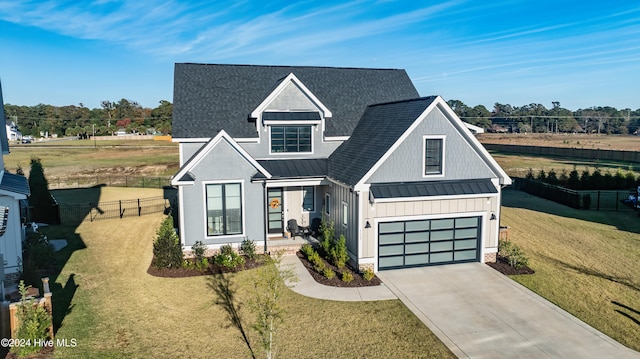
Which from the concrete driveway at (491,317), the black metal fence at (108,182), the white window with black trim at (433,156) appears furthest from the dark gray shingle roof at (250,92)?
the black metal fence at (108,182)

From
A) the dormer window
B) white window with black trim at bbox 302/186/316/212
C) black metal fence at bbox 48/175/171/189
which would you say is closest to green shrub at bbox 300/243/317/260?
white window with black trim at bbox 302/186/316/212

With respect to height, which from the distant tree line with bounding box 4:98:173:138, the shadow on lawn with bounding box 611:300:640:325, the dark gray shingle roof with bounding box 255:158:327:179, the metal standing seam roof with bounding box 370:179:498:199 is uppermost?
the distant tree line with bounding box 4:98:173:138

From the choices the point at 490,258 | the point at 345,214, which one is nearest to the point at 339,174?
the point at 345,214

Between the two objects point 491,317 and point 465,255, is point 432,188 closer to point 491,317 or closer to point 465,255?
point 465,255

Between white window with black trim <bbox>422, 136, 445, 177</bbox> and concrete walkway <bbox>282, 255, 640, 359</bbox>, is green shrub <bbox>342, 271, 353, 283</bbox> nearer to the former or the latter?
concrete walkway <bbox>282, 255, 640, 359</bbox>

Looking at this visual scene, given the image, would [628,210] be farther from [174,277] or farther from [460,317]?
[174,277]

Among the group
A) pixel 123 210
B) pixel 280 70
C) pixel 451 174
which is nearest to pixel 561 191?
pixel 451 174

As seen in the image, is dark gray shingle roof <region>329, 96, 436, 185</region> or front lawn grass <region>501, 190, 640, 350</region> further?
dark gray shingle roof <region>329, 96, 436, 185</region>

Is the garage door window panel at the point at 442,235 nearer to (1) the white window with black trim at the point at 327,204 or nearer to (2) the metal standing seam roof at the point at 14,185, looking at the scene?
(1) the white window with black trim at the point at 327,204
